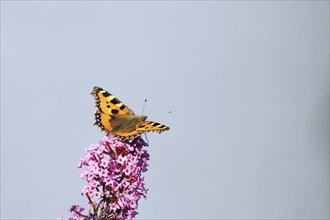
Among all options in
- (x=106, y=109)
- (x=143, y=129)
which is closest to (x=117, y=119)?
(x=106, y=109)

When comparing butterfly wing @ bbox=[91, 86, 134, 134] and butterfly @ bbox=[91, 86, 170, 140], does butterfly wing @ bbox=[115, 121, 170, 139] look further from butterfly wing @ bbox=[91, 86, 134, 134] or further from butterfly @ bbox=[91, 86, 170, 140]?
butterfly wing @ bbox=[91, 86, 134, 134]

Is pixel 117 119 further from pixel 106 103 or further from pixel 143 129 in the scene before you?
pixel 143 129

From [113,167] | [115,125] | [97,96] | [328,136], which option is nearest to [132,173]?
[113,167]

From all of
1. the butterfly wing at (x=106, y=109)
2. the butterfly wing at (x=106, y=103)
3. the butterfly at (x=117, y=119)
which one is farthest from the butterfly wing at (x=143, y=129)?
the butterfly wing at (x=106, y=103)

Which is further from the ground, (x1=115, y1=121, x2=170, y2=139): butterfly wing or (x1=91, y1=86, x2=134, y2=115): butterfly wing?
(x1=91, y1=86, x2=134, y2=115): butterfly wing

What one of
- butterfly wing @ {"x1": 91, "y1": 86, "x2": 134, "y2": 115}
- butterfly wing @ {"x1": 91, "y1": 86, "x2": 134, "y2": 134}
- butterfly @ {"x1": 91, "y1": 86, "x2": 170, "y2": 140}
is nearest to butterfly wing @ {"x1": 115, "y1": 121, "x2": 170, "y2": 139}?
butterfly @ {"x1": 91, "y1": 86, "x2": 170, "y2": 140}

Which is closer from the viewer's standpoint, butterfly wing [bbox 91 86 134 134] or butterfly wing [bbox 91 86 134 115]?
butterfly wing [bbox 91 86 134 134]

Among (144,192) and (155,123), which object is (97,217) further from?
(155,123)
